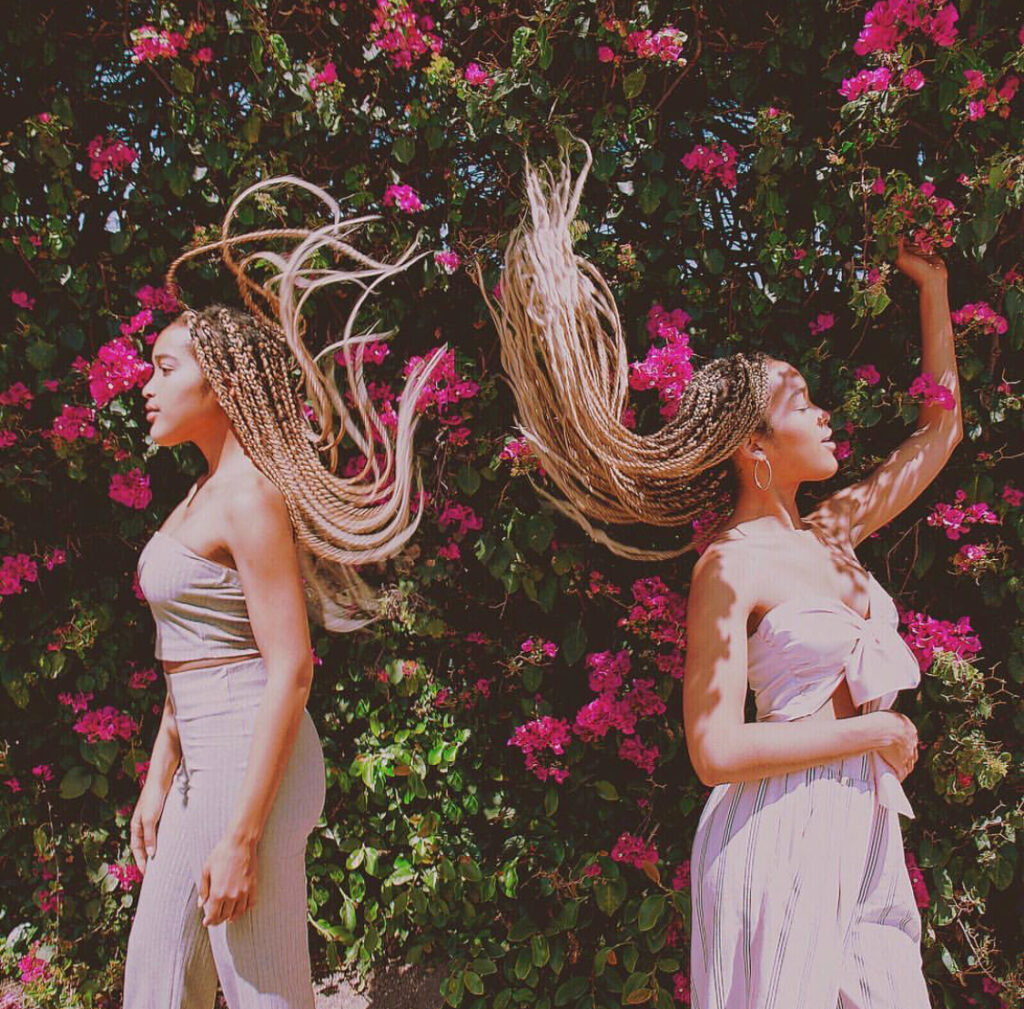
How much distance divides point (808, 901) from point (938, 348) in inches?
57.0

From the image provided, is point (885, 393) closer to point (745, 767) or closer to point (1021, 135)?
point (1021, 135)

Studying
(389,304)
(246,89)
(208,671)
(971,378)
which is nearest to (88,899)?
(208,671)

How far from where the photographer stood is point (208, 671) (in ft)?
5.90

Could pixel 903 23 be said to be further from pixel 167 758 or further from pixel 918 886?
pixel 167 758

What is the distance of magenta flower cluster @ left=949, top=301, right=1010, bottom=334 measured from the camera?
224 centimetres

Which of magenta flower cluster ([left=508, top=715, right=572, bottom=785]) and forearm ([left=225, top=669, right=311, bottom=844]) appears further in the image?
magenta flower cluster ([left=508, top=715, right=572, bottom=785])

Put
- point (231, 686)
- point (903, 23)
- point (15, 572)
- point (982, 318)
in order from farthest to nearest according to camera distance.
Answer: point (15, 572) → point (982, 318) → point (903, 23) → point (231, 686)

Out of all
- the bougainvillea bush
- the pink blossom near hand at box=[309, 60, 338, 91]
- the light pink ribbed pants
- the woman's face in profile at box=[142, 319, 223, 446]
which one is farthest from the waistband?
the pink blossom near hand at box=[309, 60, 338, 91]

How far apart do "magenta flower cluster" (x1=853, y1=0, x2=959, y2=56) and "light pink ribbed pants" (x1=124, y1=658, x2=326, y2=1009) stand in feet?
7.19

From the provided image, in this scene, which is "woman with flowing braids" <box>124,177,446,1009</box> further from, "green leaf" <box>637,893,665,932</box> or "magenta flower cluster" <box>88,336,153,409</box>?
"green leaf" <box>637,893,665,932</box>

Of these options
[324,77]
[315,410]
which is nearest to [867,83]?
[324,77]

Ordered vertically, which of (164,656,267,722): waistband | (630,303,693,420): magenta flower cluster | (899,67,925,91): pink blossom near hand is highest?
(899,67,925,91): pink blossom near hand

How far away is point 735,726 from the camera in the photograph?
5.88ft

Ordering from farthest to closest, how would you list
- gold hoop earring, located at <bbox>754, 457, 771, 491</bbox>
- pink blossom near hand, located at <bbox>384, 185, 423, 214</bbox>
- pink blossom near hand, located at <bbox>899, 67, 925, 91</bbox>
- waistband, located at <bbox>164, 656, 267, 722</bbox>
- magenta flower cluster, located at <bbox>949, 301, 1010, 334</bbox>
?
pink blossom near hand, located at <bbox>384, 185, 423, 214</bbox> → magenta flower cluster, located at <bbox>949, 301, 1010, 334</bbox> → pink blossom near hand, located at <bbox>899, 67, 925, 91</bbox> → gold hoop earring, located at <bbox>754, 457, 771, 491</bbox> → waistband, located at <bbox>164, 656, 267, 722</bbox>
